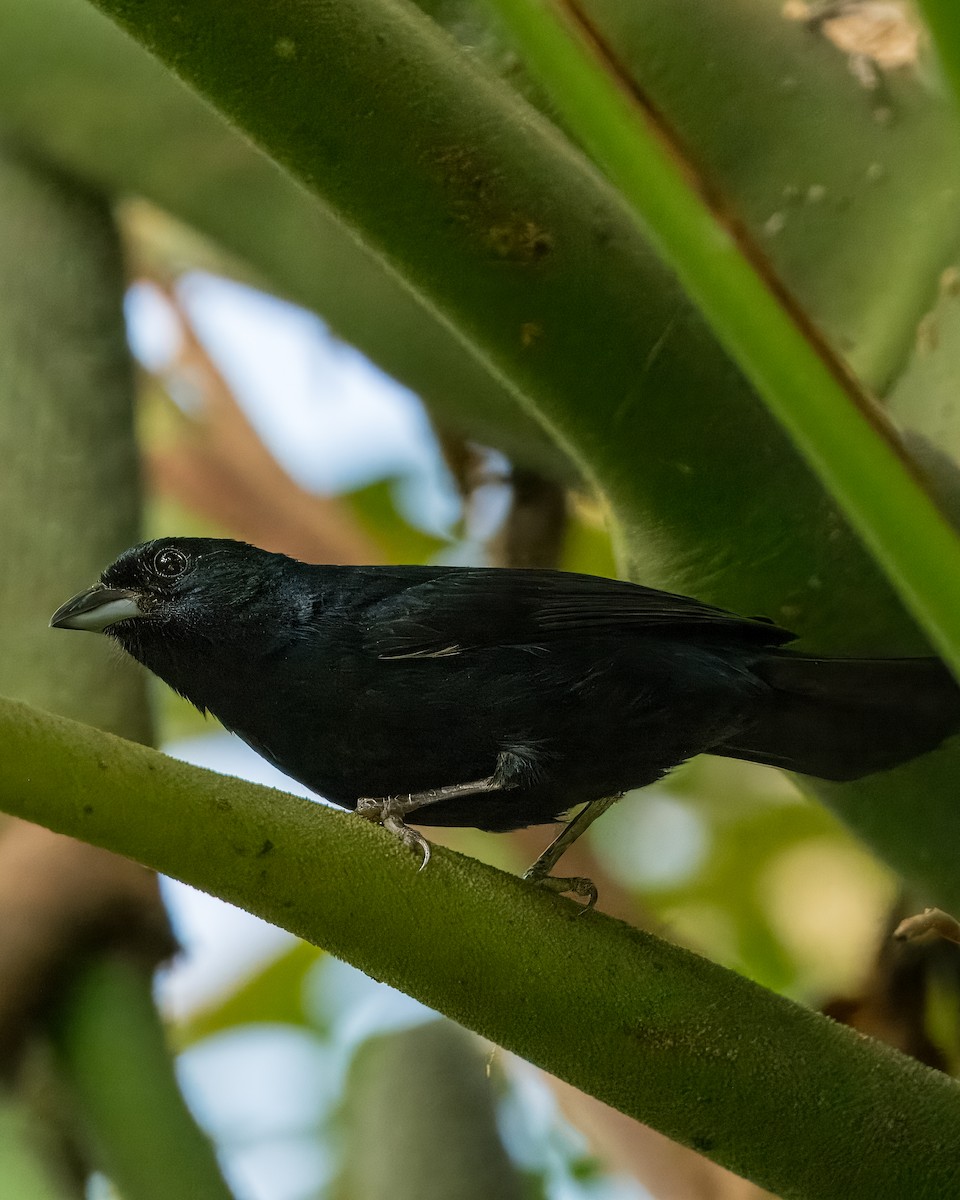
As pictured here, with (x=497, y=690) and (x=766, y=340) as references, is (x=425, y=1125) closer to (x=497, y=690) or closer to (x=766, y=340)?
(x=497, y=690)

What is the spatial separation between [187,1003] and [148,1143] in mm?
2099

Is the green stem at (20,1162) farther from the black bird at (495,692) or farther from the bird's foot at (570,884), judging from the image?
the bird's foot at (570,884)

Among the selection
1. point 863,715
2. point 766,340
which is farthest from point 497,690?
point 766,340

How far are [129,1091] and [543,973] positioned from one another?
Result: 48 centimetres

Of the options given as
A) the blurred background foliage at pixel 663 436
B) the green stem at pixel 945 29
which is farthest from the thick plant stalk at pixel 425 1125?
the green stem at pixel 945 29

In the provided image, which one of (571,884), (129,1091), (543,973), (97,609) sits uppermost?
(97,609)

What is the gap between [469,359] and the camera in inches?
83.7

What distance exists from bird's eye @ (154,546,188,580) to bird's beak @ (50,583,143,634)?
8 cm

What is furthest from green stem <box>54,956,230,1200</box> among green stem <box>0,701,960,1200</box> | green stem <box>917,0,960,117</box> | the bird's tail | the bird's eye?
green stem <box>917,0,960,117</box>

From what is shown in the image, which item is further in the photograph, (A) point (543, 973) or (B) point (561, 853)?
(B) point (561, 853)

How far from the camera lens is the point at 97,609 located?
197 centimetres

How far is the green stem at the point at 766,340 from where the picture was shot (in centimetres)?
102

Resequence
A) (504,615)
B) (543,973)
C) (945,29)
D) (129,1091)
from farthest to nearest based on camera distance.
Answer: (504,615)
(129,1091)
(543,973)
(945,29)

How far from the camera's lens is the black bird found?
1.95m
